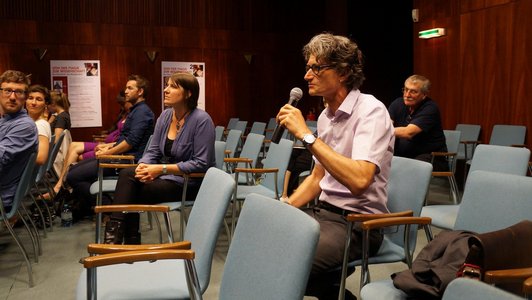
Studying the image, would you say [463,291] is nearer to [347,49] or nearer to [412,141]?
[347,49]

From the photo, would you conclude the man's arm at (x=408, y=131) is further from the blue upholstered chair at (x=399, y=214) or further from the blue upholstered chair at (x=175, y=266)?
the blue upholstered chair at (x=175, y=266)

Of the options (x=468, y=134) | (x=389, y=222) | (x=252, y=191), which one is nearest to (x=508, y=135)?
(x=468, y=134)

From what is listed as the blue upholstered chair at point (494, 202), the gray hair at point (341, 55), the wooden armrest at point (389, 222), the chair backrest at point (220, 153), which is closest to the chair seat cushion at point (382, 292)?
the blue upholstered chair at point (494, 202)

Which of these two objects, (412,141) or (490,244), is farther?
(412,141)

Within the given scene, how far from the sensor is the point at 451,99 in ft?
24.9

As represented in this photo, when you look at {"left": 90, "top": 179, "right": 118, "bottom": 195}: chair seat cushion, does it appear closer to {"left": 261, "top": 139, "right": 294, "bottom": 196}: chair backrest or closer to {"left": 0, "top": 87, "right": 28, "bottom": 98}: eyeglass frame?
{"left": 0, "top": 87, "right": 28, "bottom": 98}: eyeglass frame

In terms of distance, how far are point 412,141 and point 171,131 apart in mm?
2132

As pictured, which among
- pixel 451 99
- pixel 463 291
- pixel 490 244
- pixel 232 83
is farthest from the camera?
pixel 232 83

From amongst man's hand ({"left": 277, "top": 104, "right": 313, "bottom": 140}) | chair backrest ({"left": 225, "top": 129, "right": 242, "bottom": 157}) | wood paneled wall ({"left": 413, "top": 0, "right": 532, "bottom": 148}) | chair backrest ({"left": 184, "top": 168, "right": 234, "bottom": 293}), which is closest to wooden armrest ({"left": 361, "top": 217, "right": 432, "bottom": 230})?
man's hand ({"left": 277, "top": 104, "right": 313, "bottom": 140})

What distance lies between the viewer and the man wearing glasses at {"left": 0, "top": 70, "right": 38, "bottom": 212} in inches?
135

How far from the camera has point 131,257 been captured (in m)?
1.63

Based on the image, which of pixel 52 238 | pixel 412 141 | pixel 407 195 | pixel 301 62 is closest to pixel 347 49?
pixel 407 195

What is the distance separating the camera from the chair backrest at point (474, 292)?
2.59ft

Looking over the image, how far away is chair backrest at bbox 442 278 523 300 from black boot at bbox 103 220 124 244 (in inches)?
99.6
